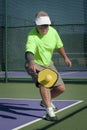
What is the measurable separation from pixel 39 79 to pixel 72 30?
812 centimetres

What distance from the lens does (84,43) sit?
1513 centimetres

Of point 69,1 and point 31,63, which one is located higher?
point 69,1

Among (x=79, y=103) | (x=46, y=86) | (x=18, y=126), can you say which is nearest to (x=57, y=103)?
(x=79, y=103)

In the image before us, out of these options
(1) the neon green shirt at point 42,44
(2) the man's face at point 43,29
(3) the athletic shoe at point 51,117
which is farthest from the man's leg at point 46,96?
(2) the man's face at point 43,29

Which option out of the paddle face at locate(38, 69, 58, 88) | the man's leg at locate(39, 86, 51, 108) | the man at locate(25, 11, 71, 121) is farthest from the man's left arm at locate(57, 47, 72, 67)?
the man's leg at locate(39, 86, 51, 108)

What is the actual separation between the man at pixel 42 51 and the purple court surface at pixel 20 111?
37cm

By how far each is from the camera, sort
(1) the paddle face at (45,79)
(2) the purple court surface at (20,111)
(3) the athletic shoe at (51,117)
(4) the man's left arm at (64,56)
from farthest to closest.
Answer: (4) the man's left arm at (64,56) → (1) the paddle face at (45,79) → (3) the athletic shoe at (51,117) → (2) the purple court surface at (20,111)

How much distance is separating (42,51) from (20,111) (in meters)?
1.39

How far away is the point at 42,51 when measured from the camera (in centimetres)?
712

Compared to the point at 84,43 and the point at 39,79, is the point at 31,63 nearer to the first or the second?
the point at 39,79

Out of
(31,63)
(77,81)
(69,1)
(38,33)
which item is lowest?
(77,81)

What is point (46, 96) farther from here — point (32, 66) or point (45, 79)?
point (32, 66)

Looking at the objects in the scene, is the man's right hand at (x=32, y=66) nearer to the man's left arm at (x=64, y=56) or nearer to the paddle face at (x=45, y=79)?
the paddle face at (x=45, y=79)

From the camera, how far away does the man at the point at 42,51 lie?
6.88m
